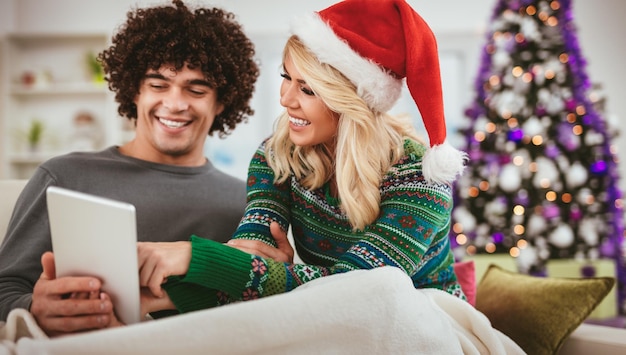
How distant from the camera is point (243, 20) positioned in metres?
5.23

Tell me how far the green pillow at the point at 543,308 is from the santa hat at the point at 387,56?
1.38 ft

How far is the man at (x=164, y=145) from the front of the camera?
1.67 m

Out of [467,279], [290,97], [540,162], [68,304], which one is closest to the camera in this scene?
[68,304]

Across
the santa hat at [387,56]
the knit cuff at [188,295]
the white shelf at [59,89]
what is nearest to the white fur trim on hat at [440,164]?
the santa hat at [387,56]

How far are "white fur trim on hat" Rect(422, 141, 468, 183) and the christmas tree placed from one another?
2442 mm

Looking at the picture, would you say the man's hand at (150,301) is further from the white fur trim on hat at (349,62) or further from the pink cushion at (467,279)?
the pink cushion at (467,279)

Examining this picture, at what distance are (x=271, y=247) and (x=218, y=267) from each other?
0.83ft

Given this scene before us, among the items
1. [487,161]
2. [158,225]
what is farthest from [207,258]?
[487,161]

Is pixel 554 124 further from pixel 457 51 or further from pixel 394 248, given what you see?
pixel 394 248

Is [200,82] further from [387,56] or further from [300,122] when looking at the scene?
[387,56]

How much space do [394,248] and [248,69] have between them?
1111 millimetres

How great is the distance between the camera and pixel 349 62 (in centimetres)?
151

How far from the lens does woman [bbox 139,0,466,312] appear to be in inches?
55.2

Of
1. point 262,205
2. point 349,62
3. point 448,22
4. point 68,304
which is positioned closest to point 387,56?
point 349,62
